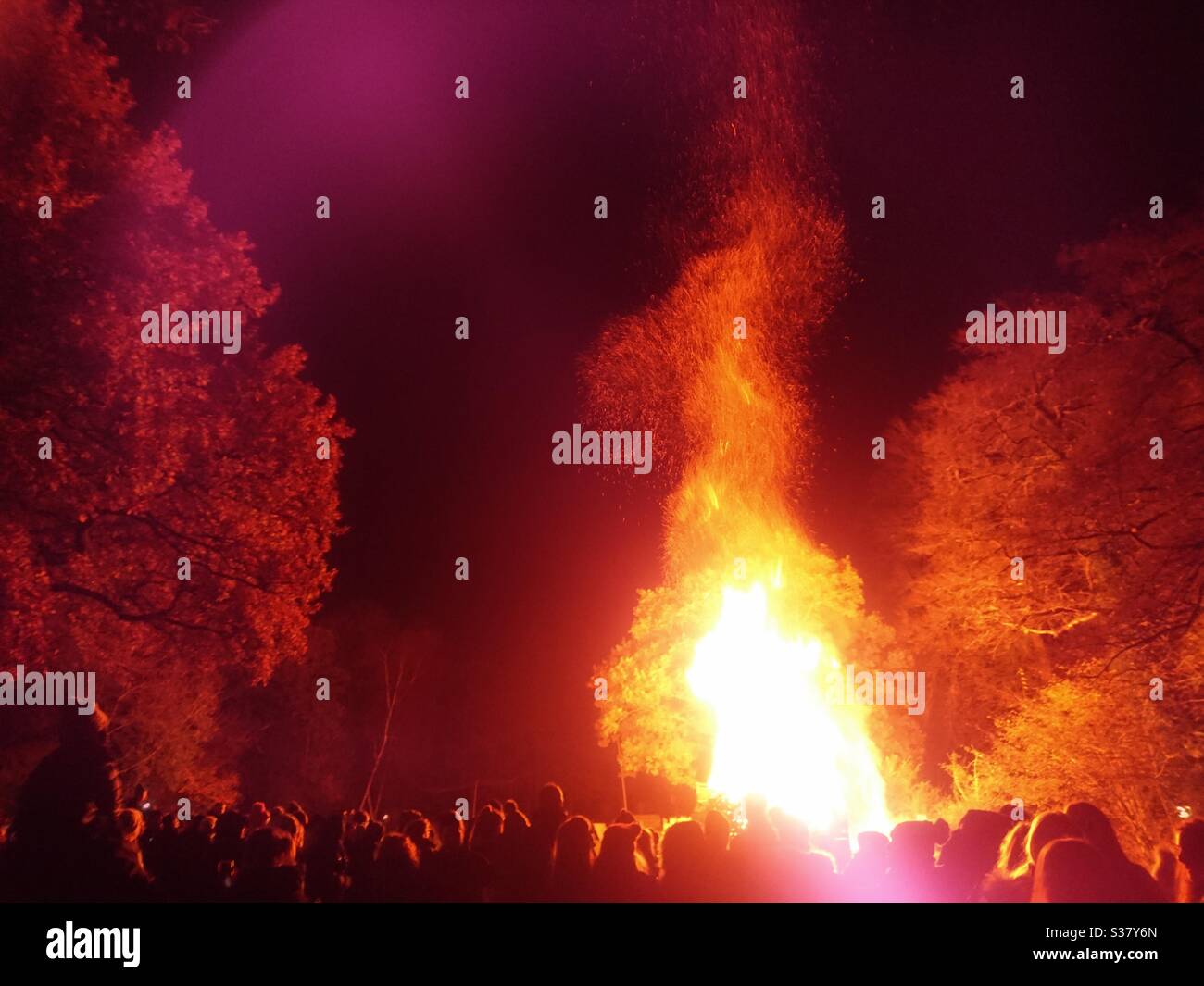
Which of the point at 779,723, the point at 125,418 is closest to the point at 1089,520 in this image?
the point at 779,723

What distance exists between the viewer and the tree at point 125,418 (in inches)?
437

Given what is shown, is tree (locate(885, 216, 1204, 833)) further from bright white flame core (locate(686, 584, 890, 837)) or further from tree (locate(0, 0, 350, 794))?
tree (locate(0, 0, 350, 794))

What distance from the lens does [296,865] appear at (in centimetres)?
835

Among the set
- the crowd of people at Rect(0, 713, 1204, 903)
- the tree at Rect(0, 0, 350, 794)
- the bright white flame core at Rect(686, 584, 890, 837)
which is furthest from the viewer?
the bright white flame core at Rect(686, 584, 890, 837)

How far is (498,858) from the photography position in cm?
807

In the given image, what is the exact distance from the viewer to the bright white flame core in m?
21.0

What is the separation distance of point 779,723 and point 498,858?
14.7m

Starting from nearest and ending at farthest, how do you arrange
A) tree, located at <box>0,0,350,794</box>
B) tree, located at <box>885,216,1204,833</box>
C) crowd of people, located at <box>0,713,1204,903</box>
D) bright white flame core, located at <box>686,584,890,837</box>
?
crowd of people, located at <box>0,713,1204,903</box>
tree, located at <box>0,0,350,794</box>
tree, located at <box>885,216,1204,833</box>
bright white flame core, located at <box>686,584,890,837</box>

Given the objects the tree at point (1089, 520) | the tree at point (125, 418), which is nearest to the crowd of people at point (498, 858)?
the tree at point (125, 418)

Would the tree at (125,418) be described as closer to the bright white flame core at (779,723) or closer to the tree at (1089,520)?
the bright white flame core at (779,723)

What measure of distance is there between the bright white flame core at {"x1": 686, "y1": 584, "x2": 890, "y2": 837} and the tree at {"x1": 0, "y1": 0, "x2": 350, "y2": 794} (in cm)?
1110

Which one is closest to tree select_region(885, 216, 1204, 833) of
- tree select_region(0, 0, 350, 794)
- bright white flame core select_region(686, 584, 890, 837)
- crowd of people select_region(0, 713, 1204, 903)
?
bright white flame core select_region(686, 584, 890, 837)

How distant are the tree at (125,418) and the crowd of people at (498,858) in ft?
12.8
